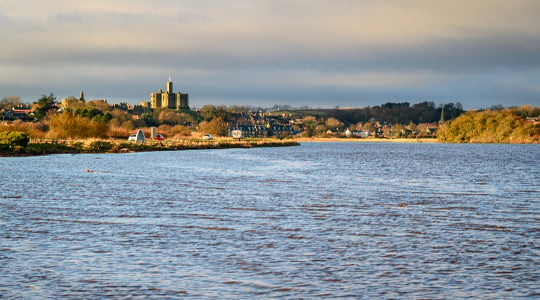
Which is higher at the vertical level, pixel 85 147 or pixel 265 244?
pixel 85 147

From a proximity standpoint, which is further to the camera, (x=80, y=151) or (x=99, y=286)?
(x=80, y=151)

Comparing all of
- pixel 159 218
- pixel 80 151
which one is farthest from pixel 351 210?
pixel 80 151

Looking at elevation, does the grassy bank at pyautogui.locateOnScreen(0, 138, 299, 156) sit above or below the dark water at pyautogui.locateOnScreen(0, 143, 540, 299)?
above

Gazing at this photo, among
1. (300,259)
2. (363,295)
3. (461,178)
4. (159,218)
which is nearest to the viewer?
(363,295)

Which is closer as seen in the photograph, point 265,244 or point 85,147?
point 265,244

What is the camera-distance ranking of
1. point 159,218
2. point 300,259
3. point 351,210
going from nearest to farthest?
point 300,259 → point 159,218 → point 351,210

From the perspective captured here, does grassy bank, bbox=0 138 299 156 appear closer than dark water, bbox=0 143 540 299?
No

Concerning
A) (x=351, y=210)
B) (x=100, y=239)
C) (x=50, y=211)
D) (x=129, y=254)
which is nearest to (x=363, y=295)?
(x=129, y=254)

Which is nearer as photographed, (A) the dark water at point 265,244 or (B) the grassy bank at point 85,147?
(A) the dark water at point 265,244

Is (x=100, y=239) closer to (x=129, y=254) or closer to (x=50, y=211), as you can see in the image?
(x=129, y=254)

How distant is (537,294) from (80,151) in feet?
287

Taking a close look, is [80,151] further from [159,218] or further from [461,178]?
[159,218]

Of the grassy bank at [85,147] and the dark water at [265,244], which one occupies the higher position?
the grassy bank at [85,147]

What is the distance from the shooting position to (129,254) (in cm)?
1606
